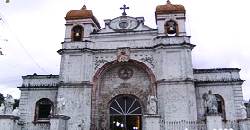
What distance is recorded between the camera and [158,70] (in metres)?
24.5

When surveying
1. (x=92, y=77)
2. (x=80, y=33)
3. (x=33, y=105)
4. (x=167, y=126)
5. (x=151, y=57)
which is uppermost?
(x=80, y=33)

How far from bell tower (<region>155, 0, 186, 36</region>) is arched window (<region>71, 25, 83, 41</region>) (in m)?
6.55

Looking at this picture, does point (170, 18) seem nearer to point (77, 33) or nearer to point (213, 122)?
point (77, 33)

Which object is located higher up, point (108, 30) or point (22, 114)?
point (108, 30)

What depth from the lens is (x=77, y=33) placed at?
88.7ft

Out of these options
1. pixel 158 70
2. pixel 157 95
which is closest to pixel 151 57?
pixel 158 70

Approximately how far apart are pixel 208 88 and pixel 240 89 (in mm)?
2393

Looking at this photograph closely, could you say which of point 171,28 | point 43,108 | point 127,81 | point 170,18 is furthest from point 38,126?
point 170,18

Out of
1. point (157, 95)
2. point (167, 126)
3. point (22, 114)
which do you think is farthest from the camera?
point (22, 114)

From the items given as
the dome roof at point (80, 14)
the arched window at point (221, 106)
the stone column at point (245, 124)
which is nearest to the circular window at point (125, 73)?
the dome roof at point (80, 14)

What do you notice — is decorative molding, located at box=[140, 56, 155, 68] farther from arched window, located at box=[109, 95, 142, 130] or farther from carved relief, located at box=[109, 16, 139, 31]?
arched window, located at box=[109, 95, 142, 130]

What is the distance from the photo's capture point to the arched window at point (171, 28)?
26.0 m

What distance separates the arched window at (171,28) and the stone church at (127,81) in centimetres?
2

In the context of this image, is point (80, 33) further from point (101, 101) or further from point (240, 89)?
point (240, 89)
